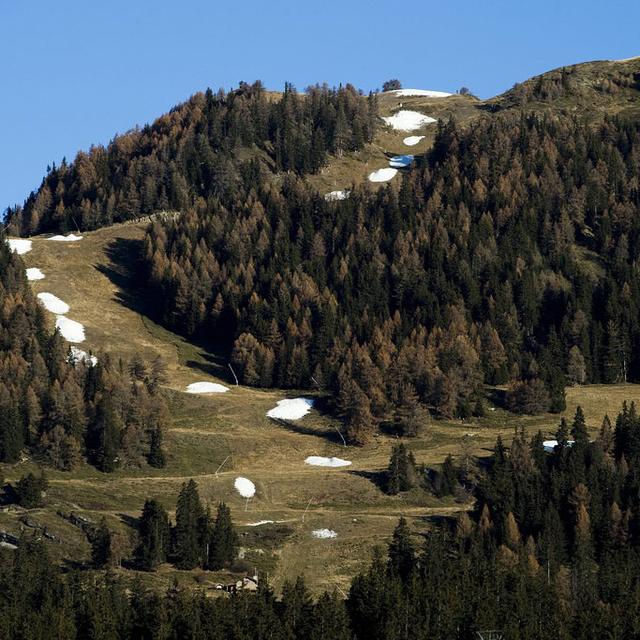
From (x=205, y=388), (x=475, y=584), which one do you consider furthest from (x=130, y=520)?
(x=205, y=388)

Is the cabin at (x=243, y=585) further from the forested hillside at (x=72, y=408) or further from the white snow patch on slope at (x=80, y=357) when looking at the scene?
the white snow patch on slope at (x=80, y=357)

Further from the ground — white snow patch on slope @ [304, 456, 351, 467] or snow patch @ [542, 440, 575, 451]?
snow patch @ [542, 440, 575, 451]

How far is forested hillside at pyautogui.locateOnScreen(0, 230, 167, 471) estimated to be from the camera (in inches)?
5950

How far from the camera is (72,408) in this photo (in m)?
155

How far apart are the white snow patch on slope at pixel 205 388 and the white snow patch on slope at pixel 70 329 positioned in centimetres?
1921

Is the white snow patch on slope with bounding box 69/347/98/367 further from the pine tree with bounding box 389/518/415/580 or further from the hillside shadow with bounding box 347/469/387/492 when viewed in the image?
the pine tree with bounding box 389/518/415/580

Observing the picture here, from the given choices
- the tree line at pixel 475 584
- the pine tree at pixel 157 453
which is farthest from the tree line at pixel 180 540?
the pine tree at pixel 157 453

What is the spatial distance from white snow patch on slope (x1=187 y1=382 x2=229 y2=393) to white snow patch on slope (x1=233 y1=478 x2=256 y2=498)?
3119 centimetres

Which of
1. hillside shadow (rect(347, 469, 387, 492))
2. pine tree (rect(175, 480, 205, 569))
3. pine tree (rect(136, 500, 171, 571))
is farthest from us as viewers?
hillside shadow (rect(347, 469, 387, 492))

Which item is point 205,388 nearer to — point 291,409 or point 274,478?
point 291,409

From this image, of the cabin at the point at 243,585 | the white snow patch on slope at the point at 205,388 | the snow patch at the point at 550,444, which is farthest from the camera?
the white snow patch on slope at the point at 205,388

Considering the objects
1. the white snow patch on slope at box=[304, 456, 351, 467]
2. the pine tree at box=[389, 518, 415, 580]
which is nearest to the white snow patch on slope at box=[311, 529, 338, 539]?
the pine tree at box=[389, 518, 415, 580]

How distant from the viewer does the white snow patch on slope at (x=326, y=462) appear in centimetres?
16038

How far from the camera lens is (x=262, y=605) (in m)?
110
